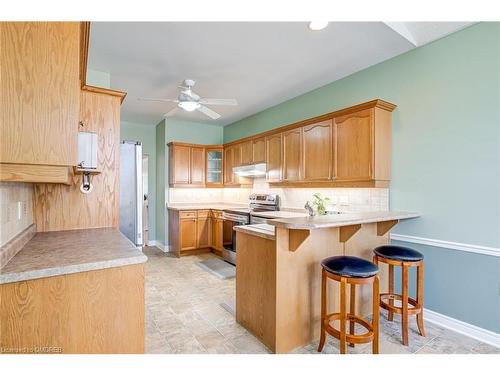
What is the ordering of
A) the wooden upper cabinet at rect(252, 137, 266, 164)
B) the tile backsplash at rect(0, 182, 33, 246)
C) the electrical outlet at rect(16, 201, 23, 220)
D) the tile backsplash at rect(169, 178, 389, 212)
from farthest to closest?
1. the wooden upper cabinet at rect(252, 137, 266, 164)
2. the tile backsplash at rect(169, 178, 389, 212)
3. the electrical outlet at rect(16, 201, 23, 220)
4. the tile backsplash at rect(0, 182, 33, 246)

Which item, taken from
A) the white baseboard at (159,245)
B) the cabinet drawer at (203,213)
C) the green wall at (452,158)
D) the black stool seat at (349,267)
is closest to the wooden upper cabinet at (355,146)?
the green wall at (452,158)

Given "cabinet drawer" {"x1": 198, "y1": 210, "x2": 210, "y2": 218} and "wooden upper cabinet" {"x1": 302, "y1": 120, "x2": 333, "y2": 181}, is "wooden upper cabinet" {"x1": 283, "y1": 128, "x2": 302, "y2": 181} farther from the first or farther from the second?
"cabinet drawer" {"x1": 198, "y1": 210, "x2": 210, "y2": 218}

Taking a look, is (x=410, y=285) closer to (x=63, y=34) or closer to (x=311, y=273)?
(x=311, y=273)

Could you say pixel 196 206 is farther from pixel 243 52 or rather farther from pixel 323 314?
pixel 323 314

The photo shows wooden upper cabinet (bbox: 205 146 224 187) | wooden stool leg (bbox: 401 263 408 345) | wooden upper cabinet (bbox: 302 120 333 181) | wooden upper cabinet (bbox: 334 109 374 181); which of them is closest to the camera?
wooden stool leg (bbox: 401 263 408 345)

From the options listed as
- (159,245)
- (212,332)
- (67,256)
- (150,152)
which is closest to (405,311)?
(212,332)

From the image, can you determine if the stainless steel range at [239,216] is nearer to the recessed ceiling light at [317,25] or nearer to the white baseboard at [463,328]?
the white baseboard at [463,328]

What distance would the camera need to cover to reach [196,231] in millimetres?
5160

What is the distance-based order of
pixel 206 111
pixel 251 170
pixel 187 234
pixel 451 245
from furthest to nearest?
1. pixel 187 234
2. pixel 251 170
3. pixel 206 111
4. pixel 451 245

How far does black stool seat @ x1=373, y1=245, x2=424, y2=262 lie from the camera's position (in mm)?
2299

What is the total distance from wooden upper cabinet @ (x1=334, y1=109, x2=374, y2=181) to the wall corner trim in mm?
767

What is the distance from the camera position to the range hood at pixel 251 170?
4.49m

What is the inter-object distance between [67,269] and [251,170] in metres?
3.60

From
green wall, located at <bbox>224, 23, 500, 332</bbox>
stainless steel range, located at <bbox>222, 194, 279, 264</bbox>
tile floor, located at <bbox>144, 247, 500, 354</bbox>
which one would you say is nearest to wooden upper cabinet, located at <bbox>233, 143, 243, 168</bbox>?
stainless steel range, located at <bbox>222, 194, 279, 264</bbox>
